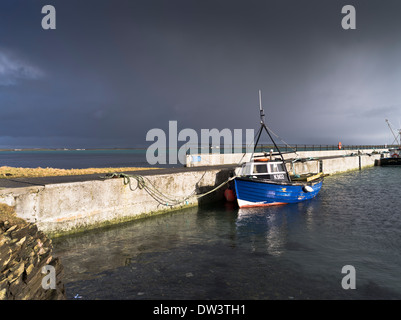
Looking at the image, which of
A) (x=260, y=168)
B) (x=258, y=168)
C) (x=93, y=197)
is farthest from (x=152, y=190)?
(x=260, y=168)

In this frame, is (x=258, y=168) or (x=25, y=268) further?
(x=258, y=168)

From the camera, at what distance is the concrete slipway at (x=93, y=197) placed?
9.37 m

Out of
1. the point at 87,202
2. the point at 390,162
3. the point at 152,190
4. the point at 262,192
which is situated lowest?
the point at 262,192

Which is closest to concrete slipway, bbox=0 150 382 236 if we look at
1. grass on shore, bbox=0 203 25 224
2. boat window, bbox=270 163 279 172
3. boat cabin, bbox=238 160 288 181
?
grass on shore, bbox=0 203 25 224

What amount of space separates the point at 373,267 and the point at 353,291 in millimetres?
1977

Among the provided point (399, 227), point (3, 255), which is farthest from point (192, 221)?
point (399, 227)

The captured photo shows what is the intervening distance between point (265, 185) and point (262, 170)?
1.28 m

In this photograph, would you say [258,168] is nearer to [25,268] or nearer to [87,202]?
[87,202]

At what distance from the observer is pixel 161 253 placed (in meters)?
8.92

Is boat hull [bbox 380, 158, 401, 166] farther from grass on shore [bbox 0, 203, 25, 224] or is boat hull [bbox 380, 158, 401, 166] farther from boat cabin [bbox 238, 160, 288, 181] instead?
grass on shore [bbox 0, 203, 25, 224]

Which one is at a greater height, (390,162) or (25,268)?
(390,162)

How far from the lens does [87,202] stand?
11.0m

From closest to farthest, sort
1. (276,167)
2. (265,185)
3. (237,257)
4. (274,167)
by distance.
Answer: (237,257) → (265,185) → (274,167) → (276,167)

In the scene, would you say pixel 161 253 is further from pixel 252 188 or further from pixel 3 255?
pixel 252 188
